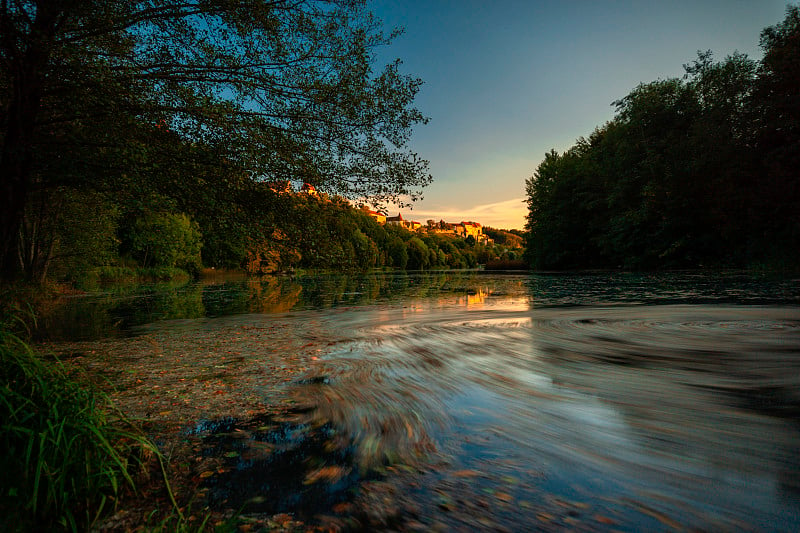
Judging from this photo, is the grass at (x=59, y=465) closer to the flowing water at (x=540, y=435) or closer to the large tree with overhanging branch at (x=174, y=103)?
the flowing water at (x=540, y=435)

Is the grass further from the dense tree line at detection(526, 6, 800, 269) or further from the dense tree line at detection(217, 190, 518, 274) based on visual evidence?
the dense tree line at detection(526, 6, 800, 269)

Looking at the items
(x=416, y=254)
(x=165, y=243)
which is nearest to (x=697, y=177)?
(x=165, y=243)

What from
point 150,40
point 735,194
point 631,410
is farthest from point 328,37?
point 735,194

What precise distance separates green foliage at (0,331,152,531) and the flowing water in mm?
570

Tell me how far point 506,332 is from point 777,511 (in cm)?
648

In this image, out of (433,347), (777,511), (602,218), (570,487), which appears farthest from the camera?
(602,218)

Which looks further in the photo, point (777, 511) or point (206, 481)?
point (206, 481)

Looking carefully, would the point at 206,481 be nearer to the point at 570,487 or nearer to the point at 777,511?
the point at 570,487

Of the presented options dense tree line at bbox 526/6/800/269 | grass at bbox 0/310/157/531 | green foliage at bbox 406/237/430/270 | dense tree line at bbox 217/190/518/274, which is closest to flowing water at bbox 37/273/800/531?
grass at bbox 0/310/157/531

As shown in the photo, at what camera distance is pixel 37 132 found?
8.23m

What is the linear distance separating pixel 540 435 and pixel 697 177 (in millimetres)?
35272

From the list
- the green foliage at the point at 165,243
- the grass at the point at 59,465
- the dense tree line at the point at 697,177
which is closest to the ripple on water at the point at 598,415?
the grass at the point at 59,465

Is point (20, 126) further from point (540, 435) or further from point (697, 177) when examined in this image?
point (697, 177)

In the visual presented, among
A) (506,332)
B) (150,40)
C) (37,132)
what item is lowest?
(506,332)
